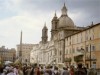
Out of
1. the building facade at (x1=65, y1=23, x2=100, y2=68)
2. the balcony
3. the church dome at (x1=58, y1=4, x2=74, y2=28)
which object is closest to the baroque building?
the church dome at (x1=58, y1=4, x2=74, y2=28)

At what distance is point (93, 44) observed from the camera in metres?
67.2

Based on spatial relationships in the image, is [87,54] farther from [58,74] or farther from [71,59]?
[58,74]

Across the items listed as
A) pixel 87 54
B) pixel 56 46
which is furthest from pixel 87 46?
pixel 56 46

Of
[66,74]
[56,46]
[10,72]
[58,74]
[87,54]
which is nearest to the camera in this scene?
[10,72]

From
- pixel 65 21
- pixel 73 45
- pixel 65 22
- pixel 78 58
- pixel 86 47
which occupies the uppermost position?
pixel 65 21

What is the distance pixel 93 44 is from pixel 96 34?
114 inches

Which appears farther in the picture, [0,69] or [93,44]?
[93,44]

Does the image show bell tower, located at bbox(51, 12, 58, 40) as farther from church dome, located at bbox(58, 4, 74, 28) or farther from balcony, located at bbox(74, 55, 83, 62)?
balcony, located at bbox(74, 55, 83, 62)

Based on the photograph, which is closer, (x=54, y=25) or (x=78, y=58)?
(x=78, y=58)

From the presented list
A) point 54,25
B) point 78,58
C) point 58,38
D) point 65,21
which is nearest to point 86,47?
point 78,58

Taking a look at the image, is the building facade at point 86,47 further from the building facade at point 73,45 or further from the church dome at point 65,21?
the church dome at point 65,21

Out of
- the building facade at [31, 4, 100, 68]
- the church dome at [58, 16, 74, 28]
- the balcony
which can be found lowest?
the balcony

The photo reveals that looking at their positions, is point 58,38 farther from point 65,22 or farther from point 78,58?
point 78,58

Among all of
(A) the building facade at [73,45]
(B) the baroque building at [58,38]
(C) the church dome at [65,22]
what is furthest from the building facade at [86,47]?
(C) the church dome at [65,22]
